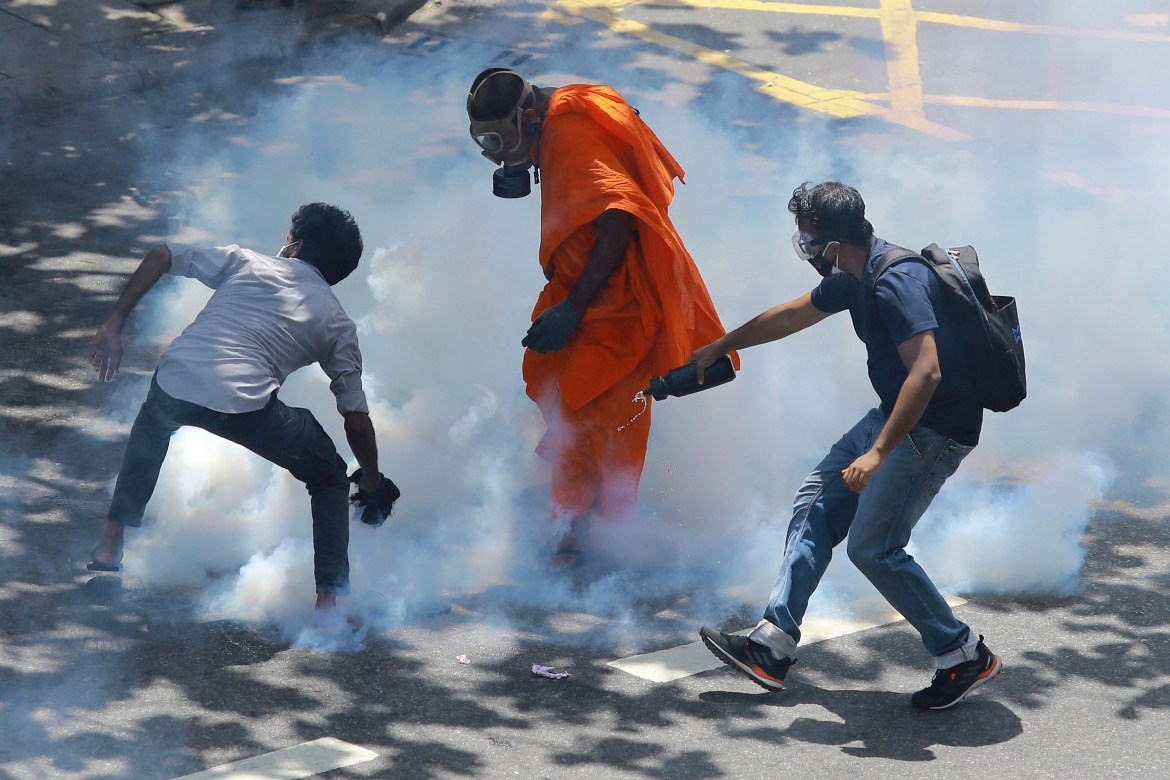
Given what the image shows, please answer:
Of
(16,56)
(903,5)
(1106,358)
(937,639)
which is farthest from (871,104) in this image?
(937,639)

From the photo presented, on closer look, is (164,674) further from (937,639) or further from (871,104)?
(871,104)

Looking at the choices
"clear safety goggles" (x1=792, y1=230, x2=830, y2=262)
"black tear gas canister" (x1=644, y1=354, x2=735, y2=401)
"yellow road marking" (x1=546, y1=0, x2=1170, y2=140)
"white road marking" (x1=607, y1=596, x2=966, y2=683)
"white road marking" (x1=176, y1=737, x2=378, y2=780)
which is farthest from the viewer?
"yellow road marking" (x1=546, y1=0, x2=1170, y2=140)

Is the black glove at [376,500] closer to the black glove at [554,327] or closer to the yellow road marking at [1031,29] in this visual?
the black glove at [554,327]

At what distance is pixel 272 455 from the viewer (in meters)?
4.22

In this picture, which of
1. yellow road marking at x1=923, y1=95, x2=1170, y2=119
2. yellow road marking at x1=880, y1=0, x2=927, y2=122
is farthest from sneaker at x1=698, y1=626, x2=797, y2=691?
yellow road marking at x1=923, y1=95, x2=1170, y2=119

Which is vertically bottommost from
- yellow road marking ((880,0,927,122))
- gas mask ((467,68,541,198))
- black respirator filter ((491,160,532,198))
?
black respirator filter ((491,160,532,198))

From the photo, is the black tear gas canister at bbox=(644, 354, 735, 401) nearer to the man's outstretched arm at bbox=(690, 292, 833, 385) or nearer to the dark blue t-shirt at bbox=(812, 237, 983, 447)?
the man's outstretched arm at bbox=(690, 292, 833, 385)

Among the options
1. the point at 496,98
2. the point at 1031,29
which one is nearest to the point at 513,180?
the point at 496,98

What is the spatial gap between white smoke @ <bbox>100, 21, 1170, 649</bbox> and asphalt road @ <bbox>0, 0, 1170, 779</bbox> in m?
0.06

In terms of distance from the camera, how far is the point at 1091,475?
581 centimetres

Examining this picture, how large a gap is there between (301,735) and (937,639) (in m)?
1.78

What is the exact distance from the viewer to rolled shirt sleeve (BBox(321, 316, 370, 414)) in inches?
166

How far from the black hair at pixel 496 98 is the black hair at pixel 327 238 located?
627 millimetres

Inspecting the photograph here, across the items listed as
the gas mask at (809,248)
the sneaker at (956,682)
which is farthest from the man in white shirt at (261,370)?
the sneaker at (956,682)
